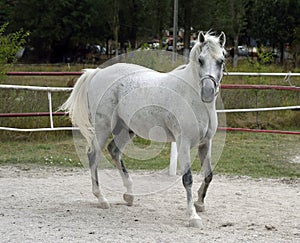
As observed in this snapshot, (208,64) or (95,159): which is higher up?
(208,64)

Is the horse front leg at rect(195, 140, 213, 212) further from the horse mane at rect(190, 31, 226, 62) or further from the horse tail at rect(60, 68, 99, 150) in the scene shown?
the horse tail at rect(60, 68, 99, 150)

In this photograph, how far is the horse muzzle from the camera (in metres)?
4.38

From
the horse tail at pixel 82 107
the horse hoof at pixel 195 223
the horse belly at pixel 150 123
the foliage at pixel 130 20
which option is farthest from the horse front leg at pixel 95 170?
the foliage at pixel 130 20

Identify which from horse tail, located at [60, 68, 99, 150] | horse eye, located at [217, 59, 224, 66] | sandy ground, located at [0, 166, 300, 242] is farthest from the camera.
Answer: horse tail, located at [60, 68, 99, 150]

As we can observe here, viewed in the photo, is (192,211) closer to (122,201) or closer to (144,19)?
(122,201)

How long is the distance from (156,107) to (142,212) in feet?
3.43

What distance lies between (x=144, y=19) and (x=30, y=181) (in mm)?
25907

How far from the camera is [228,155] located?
8.09 m

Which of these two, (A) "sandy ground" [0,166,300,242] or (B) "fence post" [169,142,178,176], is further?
(B) "fence post" [169,142,178,176]

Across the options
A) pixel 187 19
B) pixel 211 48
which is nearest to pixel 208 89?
pixel 211 48

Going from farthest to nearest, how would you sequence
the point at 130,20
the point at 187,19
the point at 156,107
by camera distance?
1. the point at 130,20
2. the point at 187,19
3. the point at 156,107

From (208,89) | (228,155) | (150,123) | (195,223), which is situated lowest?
(228,155)

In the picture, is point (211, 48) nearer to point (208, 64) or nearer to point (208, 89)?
point (208, 64)

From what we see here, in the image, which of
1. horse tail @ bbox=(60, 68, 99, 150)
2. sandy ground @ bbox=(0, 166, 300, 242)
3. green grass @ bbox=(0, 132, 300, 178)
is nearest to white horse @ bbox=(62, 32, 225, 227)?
horse tail @ bbox=(60, 68, 99, 150)
